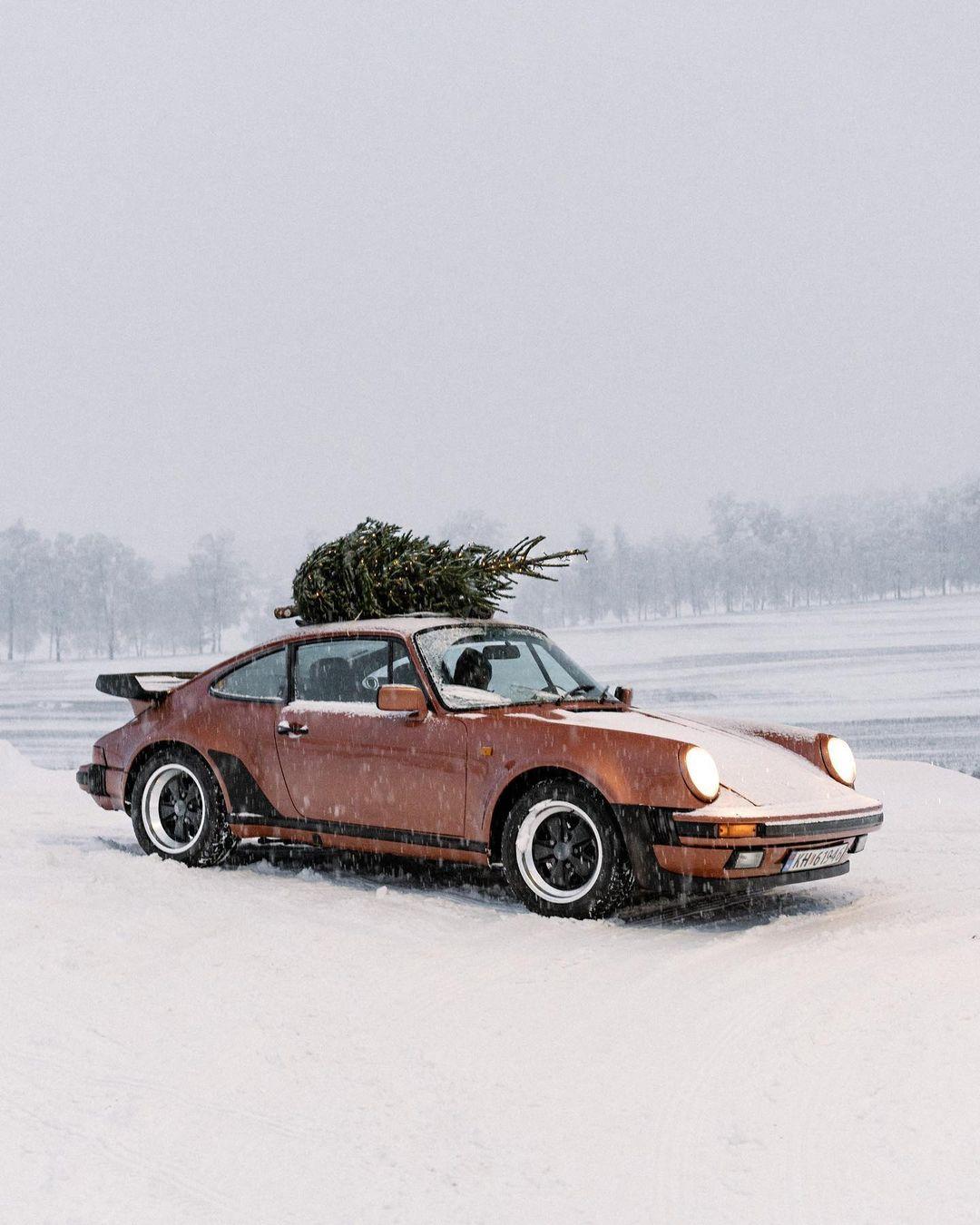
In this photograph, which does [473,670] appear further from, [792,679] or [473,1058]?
[792,679]

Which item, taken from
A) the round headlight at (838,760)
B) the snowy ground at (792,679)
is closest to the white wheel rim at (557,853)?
the round headlight at (838,760)

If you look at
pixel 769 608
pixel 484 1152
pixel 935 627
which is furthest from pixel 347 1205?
pixel 769 608

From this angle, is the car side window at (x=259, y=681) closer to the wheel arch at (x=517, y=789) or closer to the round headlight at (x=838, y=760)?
the wheel arch at (x=517, y=789)

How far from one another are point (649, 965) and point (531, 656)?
7.85ft

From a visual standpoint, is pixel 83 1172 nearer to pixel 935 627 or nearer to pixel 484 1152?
pixel 484 1152

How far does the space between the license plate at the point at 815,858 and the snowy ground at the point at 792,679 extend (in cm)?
2400

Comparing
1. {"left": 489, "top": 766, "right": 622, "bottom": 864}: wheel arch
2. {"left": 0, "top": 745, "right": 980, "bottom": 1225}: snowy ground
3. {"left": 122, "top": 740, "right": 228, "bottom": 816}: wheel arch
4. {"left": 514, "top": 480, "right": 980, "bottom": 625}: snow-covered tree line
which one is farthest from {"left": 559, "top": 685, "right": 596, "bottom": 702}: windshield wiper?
{"left": 514, "top": 480, "right": 980, "bottom": 625}: snow-covered tree line

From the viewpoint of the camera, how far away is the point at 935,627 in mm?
69375

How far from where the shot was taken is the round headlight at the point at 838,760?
21.8ft

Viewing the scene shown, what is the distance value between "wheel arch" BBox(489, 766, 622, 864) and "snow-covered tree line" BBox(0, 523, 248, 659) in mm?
93391

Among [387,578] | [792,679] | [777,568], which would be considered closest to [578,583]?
[777,568]

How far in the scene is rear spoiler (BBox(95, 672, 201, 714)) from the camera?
25.6ft

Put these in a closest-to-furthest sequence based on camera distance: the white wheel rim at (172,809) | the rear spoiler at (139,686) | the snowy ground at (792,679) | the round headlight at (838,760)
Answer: the round headlight at (838,760) < the white wheel rim at (172,809) < the rear spoiler at (139,686) < the snowy ground at (792,679)

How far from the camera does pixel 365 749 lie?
264 inches
